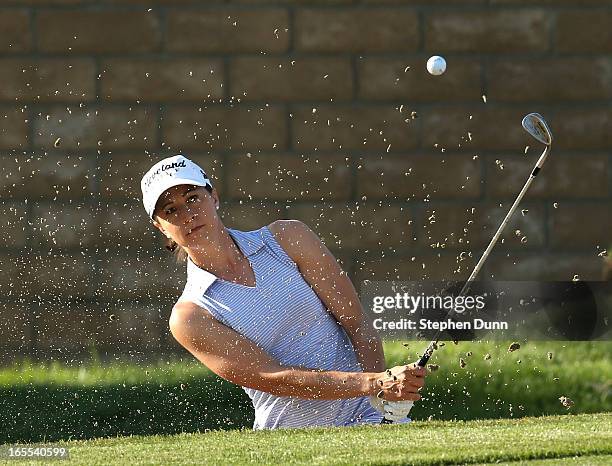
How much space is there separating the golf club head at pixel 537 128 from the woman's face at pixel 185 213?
1032 millimetres

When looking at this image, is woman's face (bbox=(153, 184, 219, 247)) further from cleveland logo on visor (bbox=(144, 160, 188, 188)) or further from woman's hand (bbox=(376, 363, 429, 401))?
woman's hand (bbox=(376, 363, 429, 401))

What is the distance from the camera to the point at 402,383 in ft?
13.8

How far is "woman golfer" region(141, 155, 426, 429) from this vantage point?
448cm

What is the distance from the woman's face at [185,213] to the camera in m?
4.51

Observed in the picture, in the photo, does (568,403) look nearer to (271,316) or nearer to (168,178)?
(271,316)

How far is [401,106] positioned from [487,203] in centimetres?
55

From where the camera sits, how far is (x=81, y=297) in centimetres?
703

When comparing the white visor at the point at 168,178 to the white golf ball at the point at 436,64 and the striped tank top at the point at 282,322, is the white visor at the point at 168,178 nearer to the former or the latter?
the striped tank top at the point at 282,322

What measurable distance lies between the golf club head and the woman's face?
1032 mm

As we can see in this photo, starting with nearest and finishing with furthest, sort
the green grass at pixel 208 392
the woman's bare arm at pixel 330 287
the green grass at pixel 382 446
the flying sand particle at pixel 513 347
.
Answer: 1. the green grass at pixel 382 446
2. the woman's bare arm at pixel 330 287
3. the green grass at pixel 208 392
4. the flying sand particle at pixel 513 347

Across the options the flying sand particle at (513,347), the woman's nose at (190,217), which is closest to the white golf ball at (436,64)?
the flying sand particle at (513,347)

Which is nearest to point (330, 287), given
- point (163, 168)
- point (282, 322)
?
point (282, 322)

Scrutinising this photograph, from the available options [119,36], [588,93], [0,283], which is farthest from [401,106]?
[0,283]

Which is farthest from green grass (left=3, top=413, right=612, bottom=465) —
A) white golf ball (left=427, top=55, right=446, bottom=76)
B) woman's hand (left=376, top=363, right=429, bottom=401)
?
white golf ball (left=427, top=55, right=446, bottom=76)
